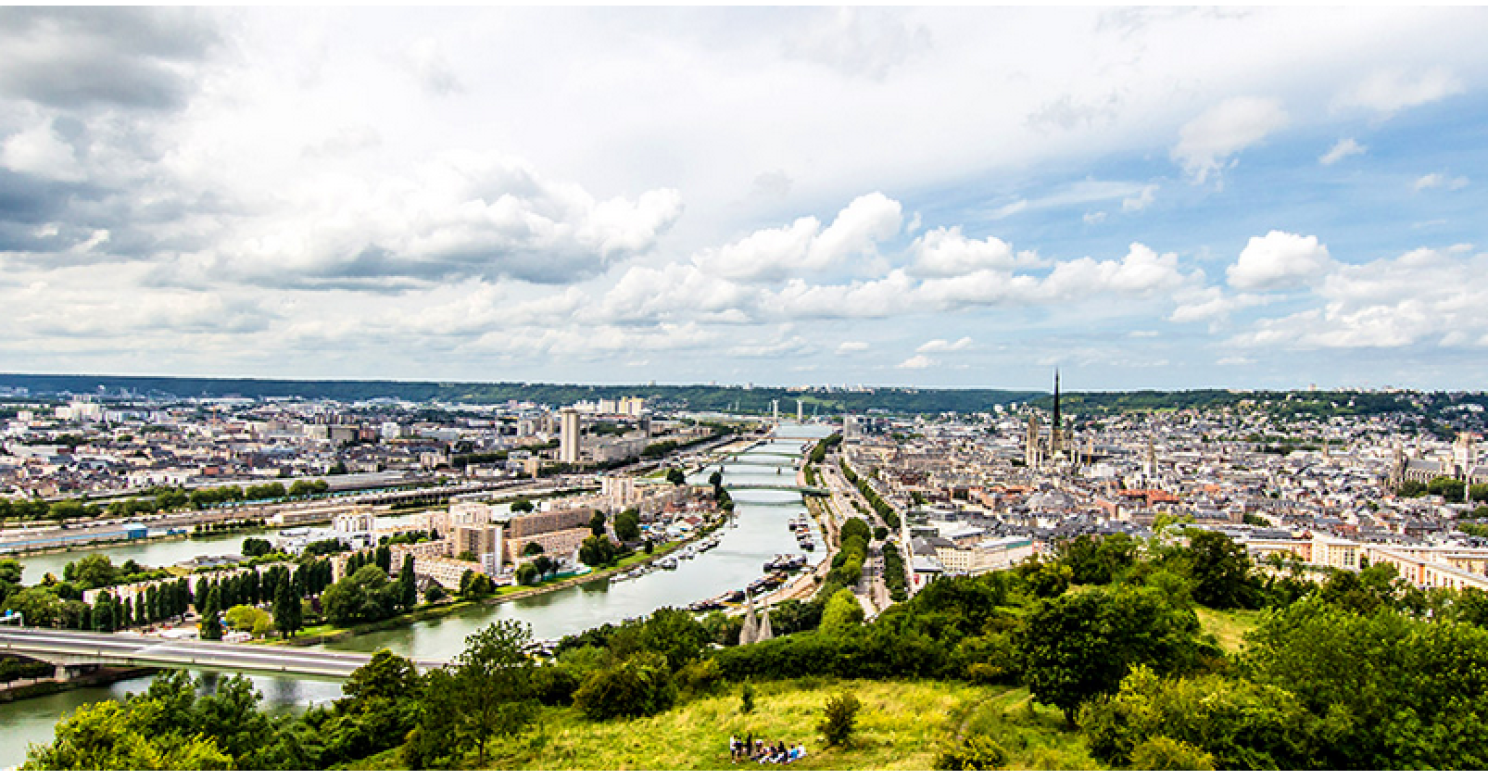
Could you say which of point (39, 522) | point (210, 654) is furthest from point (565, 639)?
point (39, 522)

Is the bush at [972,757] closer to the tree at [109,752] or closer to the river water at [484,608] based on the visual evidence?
the tree at [109,752]

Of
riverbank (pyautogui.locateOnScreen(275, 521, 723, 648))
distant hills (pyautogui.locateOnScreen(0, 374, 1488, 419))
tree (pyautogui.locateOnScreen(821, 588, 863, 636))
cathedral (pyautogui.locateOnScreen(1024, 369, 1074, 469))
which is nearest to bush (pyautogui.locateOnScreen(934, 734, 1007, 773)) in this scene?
tree (pyautogui.locateOnScreen(821, 588, 863, 636))

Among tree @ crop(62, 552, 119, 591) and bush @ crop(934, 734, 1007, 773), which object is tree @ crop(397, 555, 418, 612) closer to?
tree @ crop(62, 552, 119, 591)

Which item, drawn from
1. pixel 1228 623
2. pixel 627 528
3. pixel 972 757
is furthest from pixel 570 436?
pixel 972 757

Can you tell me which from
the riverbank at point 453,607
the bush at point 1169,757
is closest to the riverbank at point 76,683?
the riverbank at point 453,607

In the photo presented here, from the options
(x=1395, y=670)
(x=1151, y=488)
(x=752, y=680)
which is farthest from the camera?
(x=1151, y=488)

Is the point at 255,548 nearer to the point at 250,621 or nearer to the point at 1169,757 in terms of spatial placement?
the point at 250,621

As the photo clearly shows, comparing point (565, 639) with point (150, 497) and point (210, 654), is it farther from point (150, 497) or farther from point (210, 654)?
point (150, 497)
